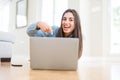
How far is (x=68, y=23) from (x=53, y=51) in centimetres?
34

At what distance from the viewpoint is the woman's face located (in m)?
1.57

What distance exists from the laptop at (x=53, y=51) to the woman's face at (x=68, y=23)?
1.02 feet

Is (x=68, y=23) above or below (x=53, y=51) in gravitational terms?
above

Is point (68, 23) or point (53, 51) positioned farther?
point (68, 23)

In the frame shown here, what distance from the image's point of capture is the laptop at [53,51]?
127 centimetres

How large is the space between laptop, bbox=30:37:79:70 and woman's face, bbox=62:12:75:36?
31 cm

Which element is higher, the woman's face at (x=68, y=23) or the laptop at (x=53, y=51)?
the woman's face at (x=68, y=23)

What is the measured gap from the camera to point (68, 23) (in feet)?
5.16

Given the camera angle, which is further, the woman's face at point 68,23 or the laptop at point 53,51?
the woman's face at point 68,23

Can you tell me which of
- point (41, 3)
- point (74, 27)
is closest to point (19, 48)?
point (41, 3)

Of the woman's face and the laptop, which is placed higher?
the woman's face

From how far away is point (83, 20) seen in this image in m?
4.91

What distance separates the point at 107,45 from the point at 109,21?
19.1 inches

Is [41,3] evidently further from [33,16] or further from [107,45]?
[107,45]
